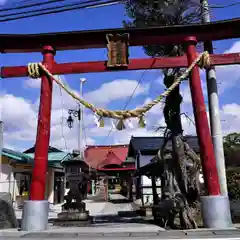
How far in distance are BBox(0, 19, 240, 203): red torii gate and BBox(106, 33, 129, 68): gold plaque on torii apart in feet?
0.67

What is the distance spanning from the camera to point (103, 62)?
13383mm

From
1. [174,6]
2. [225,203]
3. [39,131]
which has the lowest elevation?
[225,203]

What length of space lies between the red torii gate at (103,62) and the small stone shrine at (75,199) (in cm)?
320

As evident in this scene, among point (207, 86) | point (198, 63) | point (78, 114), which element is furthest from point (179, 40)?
point (78, 114)

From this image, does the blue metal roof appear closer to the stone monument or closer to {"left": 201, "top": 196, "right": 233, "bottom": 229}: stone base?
the stone monument

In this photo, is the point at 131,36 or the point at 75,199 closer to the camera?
the point at 131,36

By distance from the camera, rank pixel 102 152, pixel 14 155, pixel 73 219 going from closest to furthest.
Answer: pixel 73 219 → pixel 14 155 → pixel 102 152

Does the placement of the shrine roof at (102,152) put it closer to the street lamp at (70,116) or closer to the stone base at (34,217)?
the street lamp at (70,116)

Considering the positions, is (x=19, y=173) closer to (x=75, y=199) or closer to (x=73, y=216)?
(x=75, y=199)

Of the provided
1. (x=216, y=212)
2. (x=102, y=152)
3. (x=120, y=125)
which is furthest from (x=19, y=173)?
(x=102, y=152)

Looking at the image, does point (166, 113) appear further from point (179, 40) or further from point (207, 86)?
point (179, 40)

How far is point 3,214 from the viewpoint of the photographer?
1284 cm

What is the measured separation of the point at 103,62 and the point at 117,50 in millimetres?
687

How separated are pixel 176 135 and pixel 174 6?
5.57 metres
